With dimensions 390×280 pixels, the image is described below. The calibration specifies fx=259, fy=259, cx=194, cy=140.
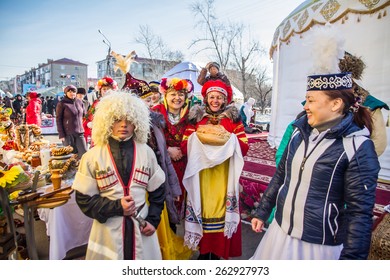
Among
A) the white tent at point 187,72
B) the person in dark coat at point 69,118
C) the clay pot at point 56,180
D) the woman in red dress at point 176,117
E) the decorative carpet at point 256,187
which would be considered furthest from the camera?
the white tent at point 187,72

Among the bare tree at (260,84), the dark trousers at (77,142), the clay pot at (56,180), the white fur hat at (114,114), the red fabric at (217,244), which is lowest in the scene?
the red fabric at (217,244)

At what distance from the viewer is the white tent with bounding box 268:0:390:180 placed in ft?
10.4

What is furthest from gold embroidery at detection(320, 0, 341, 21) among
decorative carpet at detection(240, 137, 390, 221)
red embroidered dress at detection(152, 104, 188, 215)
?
red embroidered dress at detection(152, 104, 188, 215)

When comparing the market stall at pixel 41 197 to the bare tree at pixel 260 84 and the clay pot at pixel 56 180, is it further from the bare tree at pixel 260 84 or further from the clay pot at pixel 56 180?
the bare tree at pixel 260 84

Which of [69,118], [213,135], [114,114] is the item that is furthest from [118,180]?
[69,118]

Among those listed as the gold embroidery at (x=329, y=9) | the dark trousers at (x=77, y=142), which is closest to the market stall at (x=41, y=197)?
the dark trousers at (x=77, y=142)

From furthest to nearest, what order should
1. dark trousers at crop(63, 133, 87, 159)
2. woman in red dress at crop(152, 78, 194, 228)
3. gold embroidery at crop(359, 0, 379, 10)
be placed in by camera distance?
dark trousers at crop(63, 133, 87, 159), gold embroidery at crop(359, 0, 379, 10), woman in red dress at crop(152, 78, 194, 228)

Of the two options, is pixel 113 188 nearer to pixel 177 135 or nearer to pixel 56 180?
pixel 56 180

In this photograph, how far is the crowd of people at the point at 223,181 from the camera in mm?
982

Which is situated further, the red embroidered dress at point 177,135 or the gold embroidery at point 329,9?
the gold embroidery at point 329,9

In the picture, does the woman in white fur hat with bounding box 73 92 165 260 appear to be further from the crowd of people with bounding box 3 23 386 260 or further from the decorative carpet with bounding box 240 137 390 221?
the decorative carpet with bounding box 240 137 390 221

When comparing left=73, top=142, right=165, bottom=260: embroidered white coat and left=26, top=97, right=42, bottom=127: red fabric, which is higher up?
left=26, top=97, right=42, bottom=127: red fabric
